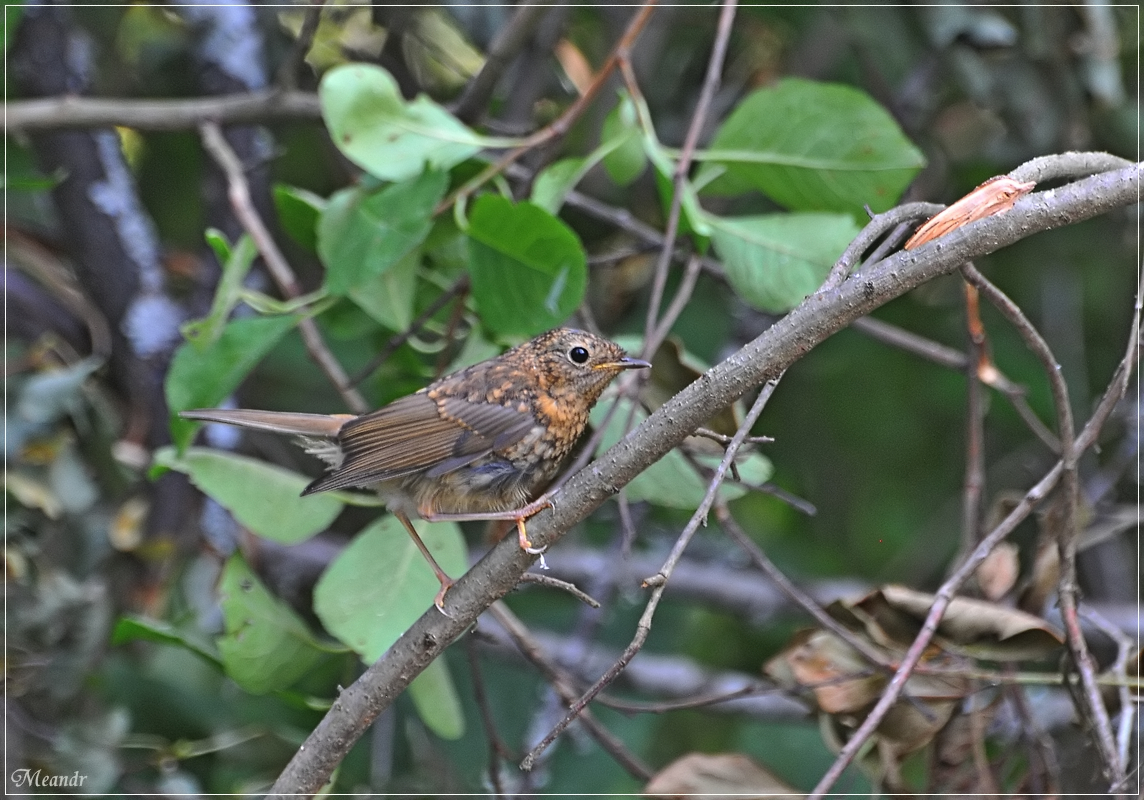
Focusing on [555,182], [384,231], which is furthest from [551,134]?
[384,231]

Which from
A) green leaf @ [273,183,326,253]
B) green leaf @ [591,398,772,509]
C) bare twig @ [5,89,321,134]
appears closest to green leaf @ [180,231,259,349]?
green leaf @ [273,183,326,253]

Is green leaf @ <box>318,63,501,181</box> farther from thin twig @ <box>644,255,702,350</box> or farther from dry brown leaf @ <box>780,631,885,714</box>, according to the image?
dry brown leaf @ <box>780,631,885,714</box>

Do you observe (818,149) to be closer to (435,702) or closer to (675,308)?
(675,308)

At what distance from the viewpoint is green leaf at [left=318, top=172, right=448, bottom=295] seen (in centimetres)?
323

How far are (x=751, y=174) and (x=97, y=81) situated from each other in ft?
11.1

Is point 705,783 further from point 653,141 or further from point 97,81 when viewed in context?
point 97,81

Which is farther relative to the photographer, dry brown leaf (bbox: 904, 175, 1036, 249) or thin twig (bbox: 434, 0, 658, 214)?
thin twig (bbox: 434, 0, 658, 214)

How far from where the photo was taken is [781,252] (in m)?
3.33

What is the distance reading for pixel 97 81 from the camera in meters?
5.13

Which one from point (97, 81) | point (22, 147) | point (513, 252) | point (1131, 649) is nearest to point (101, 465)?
point (22, 147)

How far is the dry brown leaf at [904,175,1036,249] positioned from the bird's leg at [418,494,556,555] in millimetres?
944

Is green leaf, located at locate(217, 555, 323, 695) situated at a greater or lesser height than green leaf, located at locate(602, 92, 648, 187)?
lesser

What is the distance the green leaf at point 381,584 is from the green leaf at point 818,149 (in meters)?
1.56

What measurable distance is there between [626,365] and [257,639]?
1403 millimetres
